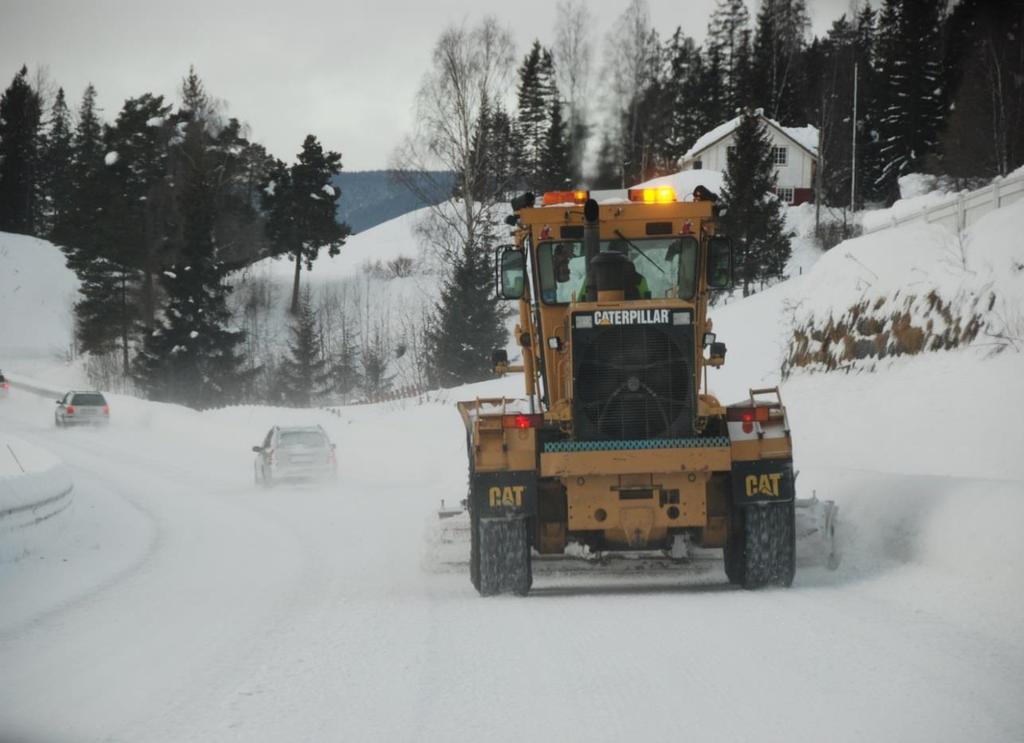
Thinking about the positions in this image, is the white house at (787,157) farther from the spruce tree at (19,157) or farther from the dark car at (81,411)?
the spruce tree at (19,157)

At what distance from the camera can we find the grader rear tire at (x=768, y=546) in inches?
409

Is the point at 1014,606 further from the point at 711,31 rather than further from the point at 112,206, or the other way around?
the point at 711,31

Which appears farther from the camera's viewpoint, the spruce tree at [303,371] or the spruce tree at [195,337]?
the spruce tree at [303,371]

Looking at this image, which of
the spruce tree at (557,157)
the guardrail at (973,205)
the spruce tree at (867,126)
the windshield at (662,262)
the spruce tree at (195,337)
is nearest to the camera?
the windshield at (662,262)

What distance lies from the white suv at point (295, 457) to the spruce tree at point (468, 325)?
2166 centimetres

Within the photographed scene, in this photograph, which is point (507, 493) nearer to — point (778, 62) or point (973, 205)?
point (973, 205)

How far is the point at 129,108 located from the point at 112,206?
14376 mm

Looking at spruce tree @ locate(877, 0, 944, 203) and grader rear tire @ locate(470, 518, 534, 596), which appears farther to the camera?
spruce tree @ locate(877, 0, 944, 203)

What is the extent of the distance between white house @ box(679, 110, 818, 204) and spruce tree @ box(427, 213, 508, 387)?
33.9 m

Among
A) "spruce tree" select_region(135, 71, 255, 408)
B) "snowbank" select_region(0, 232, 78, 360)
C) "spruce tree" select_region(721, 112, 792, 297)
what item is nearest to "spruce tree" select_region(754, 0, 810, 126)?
"spruce tree" select_region(721, 112, 792, 297)

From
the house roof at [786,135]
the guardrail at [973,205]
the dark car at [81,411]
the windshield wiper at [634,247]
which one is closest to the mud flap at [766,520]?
the windshield wiper at [634,247]

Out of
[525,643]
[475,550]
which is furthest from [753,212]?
[525,643]

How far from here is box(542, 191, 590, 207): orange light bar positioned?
1156 cm

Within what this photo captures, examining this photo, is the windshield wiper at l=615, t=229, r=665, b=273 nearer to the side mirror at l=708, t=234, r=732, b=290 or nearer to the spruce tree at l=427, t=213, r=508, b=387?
the side mirror at l=708, t=234, r=732, b=290
